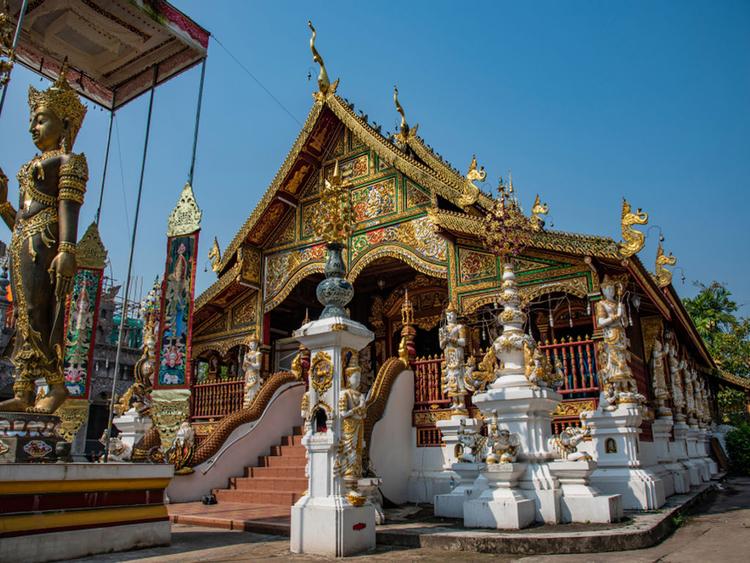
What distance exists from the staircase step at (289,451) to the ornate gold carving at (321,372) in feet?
13.5

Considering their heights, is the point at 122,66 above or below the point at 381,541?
above

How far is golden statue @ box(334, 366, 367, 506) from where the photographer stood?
466cm

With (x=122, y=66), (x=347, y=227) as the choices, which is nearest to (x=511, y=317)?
(x=347, y=227)

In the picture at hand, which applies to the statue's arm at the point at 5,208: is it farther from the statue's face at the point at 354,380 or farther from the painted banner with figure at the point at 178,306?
the painted banner with figure at the point at 178,306

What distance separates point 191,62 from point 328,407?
7.85 m

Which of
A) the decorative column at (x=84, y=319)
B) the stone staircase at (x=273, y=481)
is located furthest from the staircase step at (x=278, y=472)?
the decorative column at (x=84, y=319)

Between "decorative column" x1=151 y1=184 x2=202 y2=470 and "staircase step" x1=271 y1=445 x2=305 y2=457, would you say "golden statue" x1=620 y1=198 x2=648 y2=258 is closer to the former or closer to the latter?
"staircase step" x1=271 y1=445 x2=305 y2=457

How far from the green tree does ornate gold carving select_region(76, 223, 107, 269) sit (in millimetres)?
21685

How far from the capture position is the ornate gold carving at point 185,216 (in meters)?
9.91

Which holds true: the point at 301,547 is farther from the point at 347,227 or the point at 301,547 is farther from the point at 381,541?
the point at 347,227

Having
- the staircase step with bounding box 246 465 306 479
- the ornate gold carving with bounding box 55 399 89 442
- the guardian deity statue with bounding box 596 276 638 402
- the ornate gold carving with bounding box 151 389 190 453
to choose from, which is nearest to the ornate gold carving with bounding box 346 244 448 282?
the guardian deity statue with bounding box 596 276 638 402

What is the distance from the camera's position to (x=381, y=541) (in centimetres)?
502

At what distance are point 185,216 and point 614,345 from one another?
7037mm

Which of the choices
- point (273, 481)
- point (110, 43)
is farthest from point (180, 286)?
point (110, 43)
